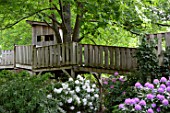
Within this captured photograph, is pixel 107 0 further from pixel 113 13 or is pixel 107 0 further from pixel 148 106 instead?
pixel 148 106

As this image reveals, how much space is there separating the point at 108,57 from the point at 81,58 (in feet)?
3.70

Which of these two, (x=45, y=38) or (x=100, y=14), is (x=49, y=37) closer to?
(x=45, y=38)

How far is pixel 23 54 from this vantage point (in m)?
12.6

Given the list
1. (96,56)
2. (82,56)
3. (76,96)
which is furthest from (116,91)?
(82,56)

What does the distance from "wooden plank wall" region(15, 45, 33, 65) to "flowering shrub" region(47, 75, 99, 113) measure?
4602mm

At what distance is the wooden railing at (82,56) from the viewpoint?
7.86 m

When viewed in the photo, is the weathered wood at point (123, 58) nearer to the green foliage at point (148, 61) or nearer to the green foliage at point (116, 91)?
the green foliage at point (116, 91)

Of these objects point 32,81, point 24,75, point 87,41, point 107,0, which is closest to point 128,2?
point 107,0

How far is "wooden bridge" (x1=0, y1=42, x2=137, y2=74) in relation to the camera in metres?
7.90

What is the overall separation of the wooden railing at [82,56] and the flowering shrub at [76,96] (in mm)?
1158

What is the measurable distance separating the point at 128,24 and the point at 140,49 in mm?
2700

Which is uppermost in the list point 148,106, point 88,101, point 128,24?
point 128,24

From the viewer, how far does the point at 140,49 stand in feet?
20.1

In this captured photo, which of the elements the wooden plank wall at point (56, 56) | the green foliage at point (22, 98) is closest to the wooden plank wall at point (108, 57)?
the wooden plank wall at point (56, 56)
